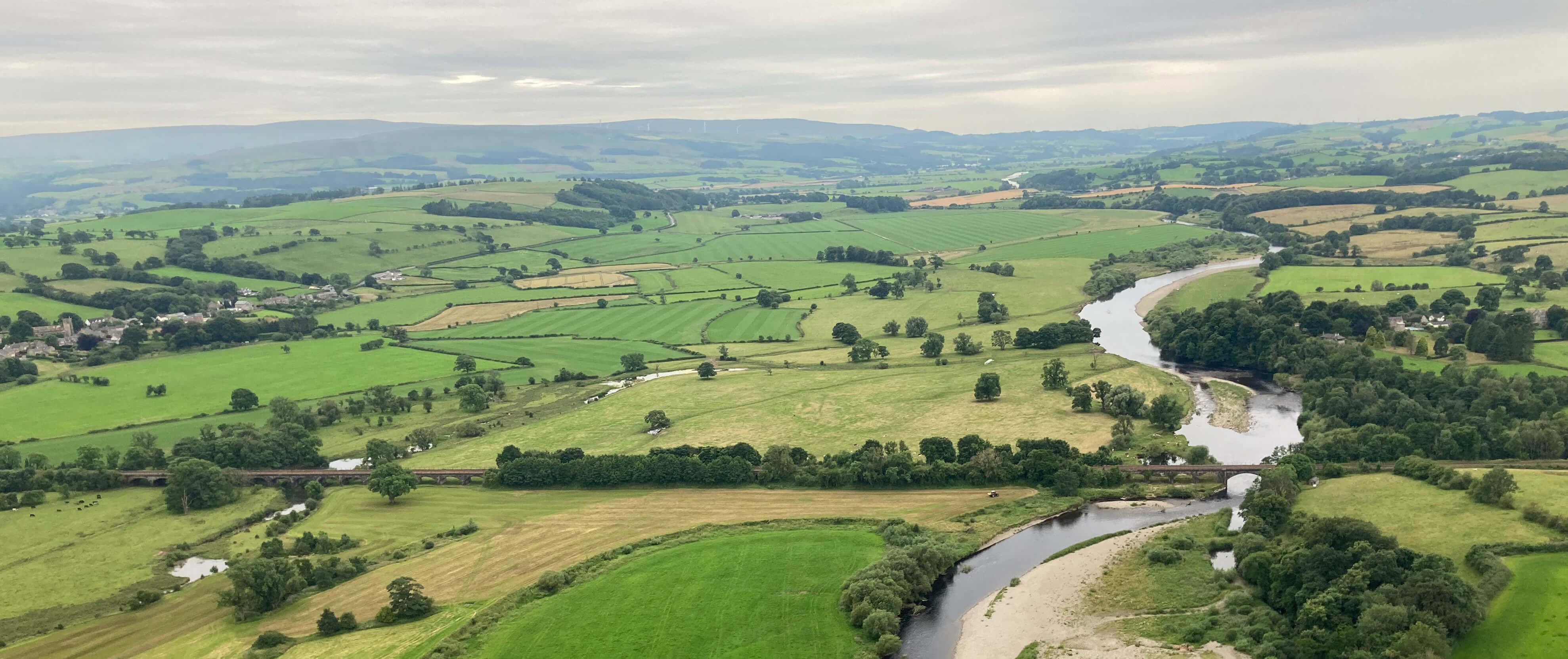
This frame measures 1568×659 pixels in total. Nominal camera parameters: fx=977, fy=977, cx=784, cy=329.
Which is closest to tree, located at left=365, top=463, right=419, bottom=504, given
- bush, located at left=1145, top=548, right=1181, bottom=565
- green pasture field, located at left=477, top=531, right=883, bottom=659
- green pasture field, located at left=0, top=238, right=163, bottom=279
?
green pasture field, located at left=477, top=531, right=883, bottom=659

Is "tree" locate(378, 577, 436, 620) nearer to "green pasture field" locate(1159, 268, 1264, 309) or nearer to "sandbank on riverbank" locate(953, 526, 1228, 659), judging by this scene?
"sandbank on riverbank" locate(953, 526, 1228, 659)

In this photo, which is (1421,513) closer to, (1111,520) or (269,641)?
(1111,520)

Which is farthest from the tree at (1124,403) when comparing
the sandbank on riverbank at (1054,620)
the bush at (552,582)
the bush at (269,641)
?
the bush at (269,641)

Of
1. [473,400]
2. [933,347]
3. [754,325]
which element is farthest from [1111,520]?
[754,325]

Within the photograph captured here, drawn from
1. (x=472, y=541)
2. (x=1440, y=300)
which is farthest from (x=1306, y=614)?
(x=1440, y=300)

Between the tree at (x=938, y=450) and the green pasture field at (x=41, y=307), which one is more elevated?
the green pasture field at (x=41, y=307)

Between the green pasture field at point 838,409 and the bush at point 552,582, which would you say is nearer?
the bush at point 552,582

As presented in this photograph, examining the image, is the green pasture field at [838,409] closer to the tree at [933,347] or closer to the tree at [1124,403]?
the tree at [933,347]
